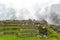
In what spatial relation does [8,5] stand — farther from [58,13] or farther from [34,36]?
[34,36]

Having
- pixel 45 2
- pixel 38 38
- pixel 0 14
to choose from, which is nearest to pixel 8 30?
pixel 38 38

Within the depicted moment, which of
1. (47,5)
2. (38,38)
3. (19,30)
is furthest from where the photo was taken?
(47,5)

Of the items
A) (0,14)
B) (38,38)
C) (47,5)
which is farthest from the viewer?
(47,5)

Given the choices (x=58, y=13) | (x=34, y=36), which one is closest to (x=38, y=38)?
(x=34, y=36)

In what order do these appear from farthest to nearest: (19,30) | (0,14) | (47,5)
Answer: (47,5), (0,14), (19,30)

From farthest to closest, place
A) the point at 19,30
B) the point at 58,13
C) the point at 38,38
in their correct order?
the point at 58,13 → the point at 19,30 → the point at 38,38

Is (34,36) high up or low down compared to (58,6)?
down

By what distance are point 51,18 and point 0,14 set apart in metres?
9.59

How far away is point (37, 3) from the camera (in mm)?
50250

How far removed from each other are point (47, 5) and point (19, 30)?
24779mm

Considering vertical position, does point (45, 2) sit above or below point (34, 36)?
above

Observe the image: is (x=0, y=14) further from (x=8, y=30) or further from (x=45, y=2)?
(x=8, y=30)

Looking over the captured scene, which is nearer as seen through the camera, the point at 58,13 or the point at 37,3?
the point at 58,13

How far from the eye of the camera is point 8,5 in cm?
4644
